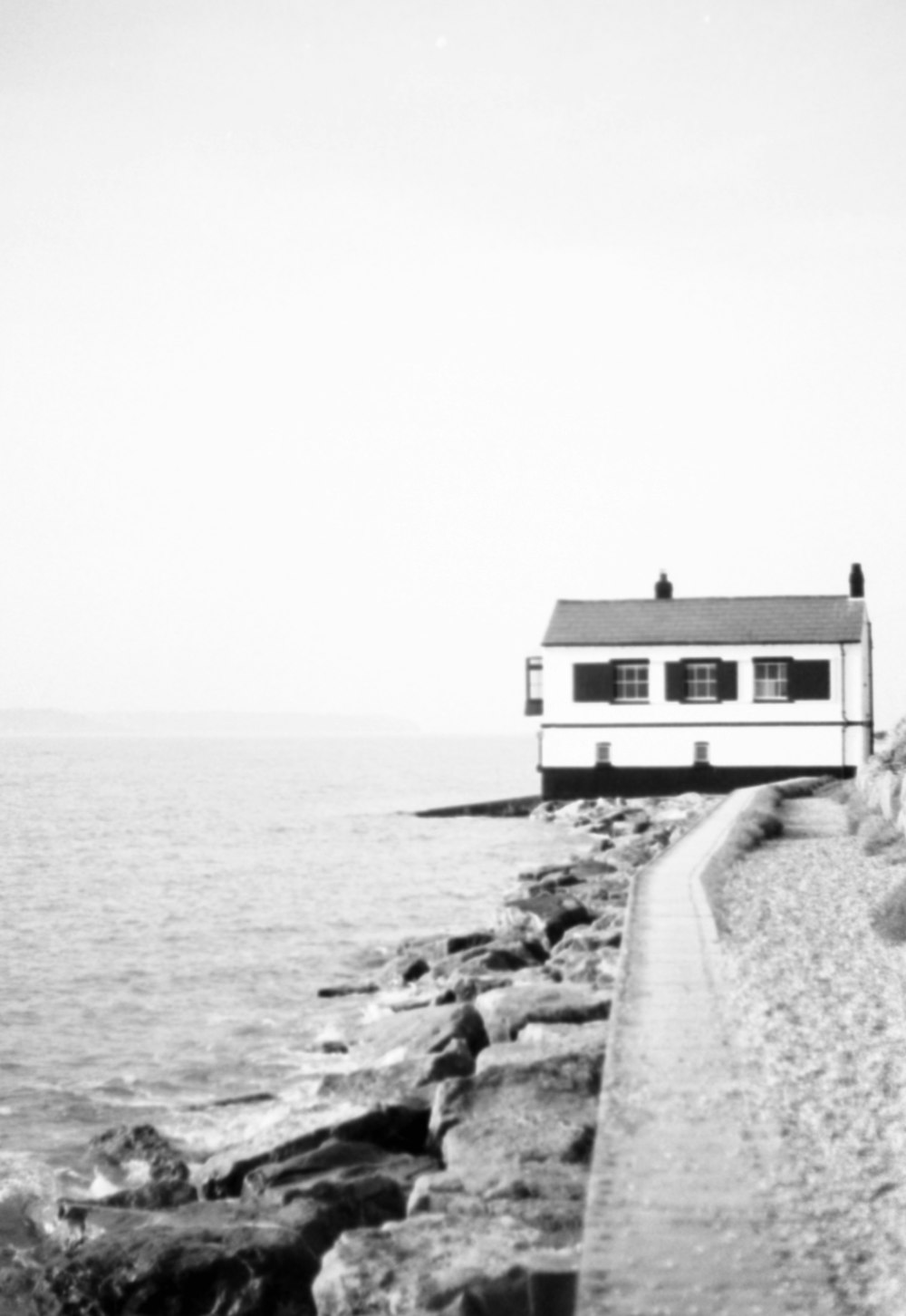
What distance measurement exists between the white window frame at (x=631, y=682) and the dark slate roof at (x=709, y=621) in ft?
2.33

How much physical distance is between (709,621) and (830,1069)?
35103mm

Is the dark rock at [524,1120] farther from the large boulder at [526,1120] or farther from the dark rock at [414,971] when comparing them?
the dark rock at [414,971]

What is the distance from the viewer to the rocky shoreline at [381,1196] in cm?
612

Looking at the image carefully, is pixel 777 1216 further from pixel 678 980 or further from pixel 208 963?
pixel 208 963

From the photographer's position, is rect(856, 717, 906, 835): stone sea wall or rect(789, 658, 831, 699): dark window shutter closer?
rect(856, 717, 906, 835): stone sea wall

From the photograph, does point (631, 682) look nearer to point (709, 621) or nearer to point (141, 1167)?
point (709, 621)

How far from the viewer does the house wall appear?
40.8 meters

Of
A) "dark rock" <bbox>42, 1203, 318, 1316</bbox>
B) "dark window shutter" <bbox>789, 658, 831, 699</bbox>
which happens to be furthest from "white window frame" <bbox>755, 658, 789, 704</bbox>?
"dark rock" <bbox>42, 1203, 318, 1316</bbox>

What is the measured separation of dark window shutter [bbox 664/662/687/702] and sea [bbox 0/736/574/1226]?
5.17 metres

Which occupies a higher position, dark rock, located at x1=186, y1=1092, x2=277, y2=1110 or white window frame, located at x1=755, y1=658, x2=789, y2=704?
white window frame, located at x1=755, y1=658, x2=789, y2=704

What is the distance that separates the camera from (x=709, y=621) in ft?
140

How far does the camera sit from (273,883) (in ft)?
102

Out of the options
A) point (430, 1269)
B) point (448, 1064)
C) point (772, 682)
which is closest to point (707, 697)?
point (772, 682)

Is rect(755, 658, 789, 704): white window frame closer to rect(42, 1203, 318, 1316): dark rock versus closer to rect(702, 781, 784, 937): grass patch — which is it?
rect(702, 781, 784, 937): grass patch
